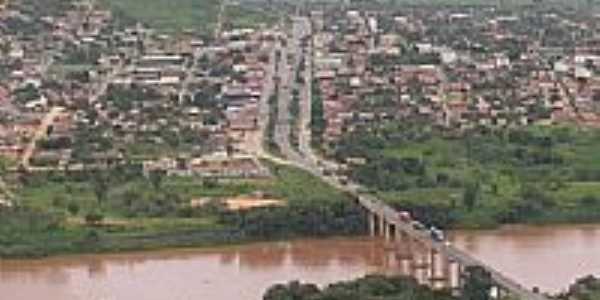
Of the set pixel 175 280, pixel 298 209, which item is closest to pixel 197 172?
pixel 298 209

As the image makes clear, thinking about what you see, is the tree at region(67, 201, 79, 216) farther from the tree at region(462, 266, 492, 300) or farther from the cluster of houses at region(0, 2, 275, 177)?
the tree at region(462, 266, 492, 300)

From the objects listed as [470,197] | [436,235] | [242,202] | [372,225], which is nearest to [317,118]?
[242,202]

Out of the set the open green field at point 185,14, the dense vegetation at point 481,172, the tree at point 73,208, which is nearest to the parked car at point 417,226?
the dense vegetation at point 481,172

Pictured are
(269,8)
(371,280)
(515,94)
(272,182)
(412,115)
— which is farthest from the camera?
(269,8)

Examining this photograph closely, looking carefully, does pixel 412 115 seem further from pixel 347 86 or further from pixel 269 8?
pixel 269 8

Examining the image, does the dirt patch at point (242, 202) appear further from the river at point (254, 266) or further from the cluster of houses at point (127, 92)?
the cluster of houses at point (127, 92)
